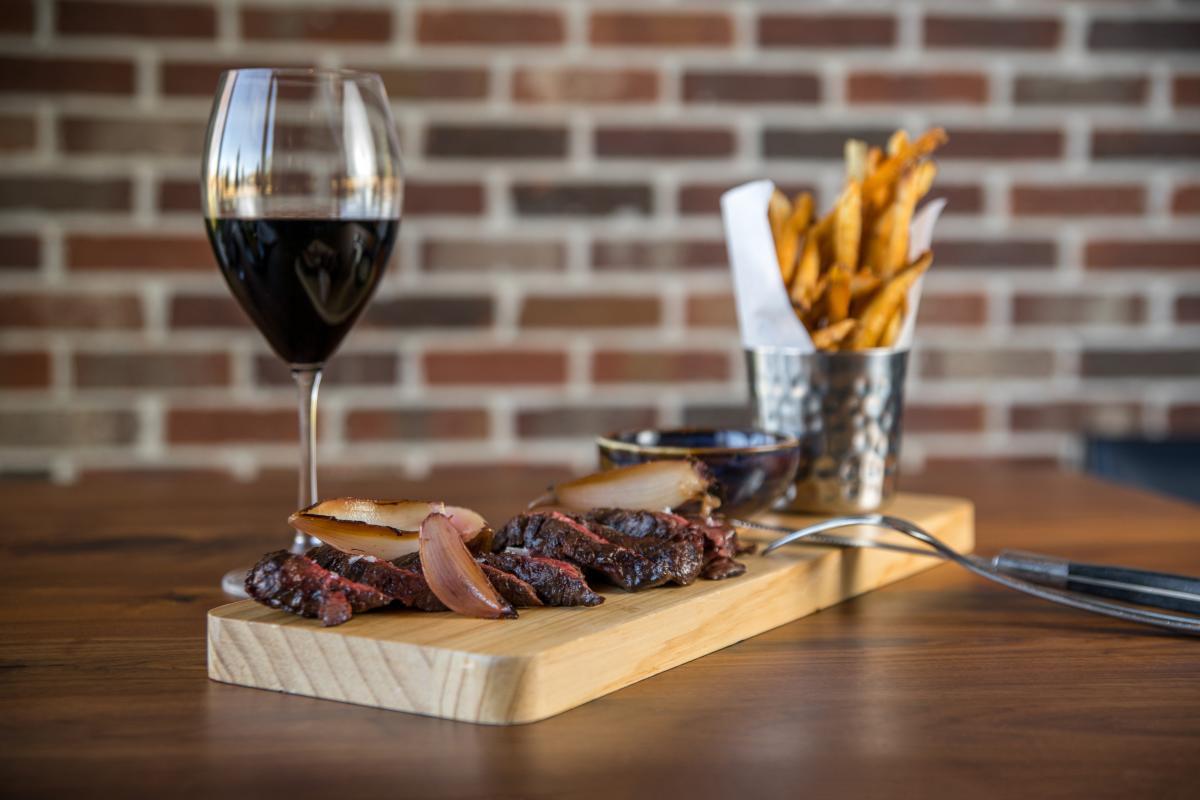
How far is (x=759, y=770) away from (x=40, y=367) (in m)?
1.92

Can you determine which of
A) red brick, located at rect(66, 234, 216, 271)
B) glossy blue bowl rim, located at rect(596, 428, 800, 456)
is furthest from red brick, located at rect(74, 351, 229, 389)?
glossy blue bowl rim, located at rect(596, 428, 800, 456)

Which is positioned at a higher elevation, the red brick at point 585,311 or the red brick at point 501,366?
the red brick at point 585,311

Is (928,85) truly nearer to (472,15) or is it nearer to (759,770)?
(472,15)

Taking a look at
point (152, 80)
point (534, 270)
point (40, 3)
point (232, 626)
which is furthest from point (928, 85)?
point (232, 626)

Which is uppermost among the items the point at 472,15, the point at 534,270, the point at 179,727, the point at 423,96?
the point at 472,15

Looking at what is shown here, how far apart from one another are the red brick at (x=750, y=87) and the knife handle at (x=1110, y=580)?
56.9 inches

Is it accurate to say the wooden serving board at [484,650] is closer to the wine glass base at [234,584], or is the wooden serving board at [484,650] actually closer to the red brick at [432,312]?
the wine glass base at [234,584]

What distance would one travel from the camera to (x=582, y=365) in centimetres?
230

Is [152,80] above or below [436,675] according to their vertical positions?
above

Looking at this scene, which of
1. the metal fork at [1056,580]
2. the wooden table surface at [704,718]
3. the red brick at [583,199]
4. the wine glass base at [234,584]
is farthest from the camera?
the red brick at [583,199]

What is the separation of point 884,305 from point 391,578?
580mm

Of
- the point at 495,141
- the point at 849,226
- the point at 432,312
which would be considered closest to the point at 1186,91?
the point at 495,141

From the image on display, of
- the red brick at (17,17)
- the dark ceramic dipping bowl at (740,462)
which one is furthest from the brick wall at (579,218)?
the dark ceramic dipping bowl at (740,462)

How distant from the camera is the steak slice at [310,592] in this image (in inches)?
29.5
